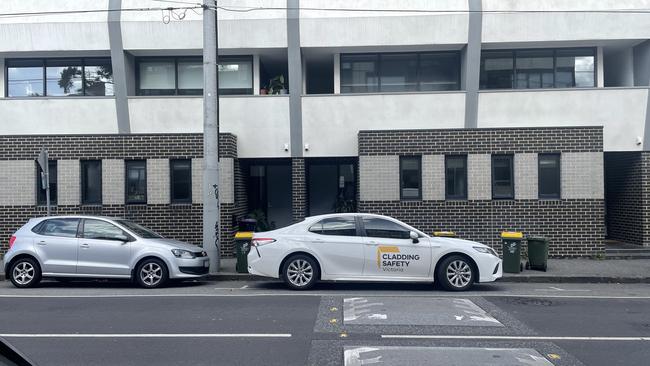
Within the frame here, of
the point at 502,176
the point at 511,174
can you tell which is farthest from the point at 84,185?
the point at 511,174

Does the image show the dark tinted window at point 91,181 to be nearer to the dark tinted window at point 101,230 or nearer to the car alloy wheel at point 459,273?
the dark tinted window at point 101,230

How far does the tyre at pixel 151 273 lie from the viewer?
11586mm

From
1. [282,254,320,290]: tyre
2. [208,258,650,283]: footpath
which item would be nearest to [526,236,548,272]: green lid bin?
[208,258,650,283]: footpath

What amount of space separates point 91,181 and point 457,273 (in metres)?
10.5

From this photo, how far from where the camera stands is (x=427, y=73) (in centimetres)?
1788

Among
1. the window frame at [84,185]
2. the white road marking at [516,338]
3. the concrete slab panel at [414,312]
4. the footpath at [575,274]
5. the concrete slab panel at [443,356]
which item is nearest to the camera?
the concrete slab panel at [443,356]

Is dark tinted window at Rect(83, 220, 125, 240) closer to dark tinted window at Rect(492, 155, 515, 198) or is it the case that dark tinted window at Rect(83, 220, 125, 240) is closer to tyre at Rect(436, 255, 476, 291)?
tyre at Rect(436, 255, 476, 291)

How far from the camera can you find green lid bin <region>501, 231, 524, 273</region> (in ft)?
43.2

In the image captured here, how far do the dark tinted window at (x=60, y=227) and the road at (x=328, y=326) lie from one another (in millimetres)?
1115

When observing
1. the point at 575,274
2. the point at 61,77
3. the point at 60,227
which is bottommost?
the point at 575,274

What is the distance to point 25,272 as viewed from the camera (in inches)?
462

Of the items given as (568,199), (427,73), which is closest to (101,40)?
(427,73)

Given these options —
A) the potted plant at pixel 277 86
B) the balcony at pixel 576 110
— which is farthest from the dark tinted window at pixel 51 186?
the balcony at pixel 576 110

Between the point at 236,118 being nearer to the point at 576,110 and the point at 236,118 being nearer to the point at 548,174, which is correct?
the point at 548,174
